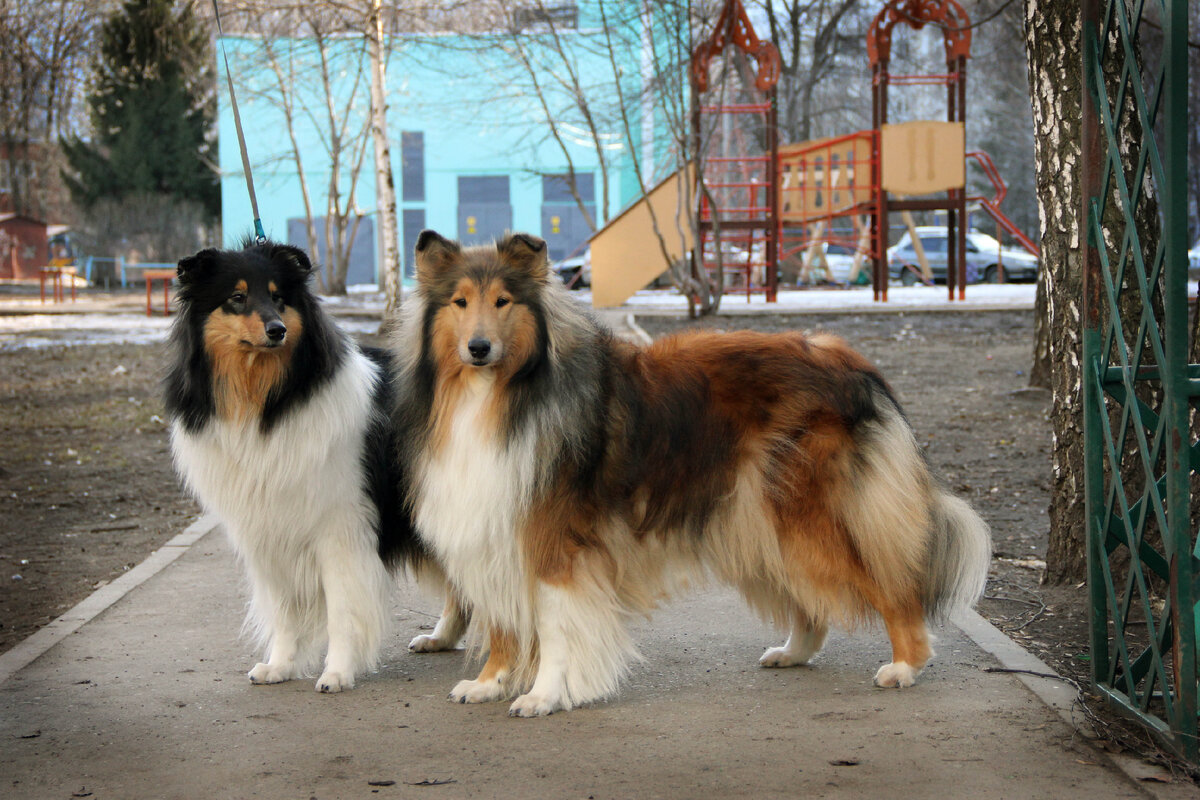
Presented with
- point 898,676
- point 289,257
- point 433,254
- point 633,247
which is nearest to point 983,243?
point 633,247

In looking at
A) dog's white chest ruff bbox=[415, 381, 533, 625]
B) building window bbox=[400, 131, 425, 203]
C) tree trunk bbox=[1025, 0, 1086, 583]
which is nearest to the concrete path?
dog's white chest ruff bbox=[415, 381, 533, 625]

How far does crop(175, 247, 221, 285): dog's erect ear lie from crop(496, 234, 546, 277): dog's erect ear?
1186mm

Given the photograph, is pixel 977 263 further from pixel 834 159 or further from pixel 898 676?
pixel 898 676

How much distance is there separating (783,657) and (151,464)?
23.0 feet

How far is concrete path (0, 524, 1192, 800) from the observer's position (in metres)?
3.70

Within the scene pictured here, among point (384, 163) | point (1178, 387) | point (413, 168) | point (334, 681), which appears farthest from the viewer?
point (413, 168)

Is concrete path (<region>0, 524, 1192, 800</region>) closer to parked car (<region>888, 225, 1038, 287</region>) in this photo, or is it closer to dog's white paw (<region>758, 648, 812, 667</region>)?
dog's white paw (<region>758, 648, 812, 667</region>)

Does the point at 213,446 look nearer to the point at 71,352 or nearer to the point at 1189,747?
the point at 1189,747

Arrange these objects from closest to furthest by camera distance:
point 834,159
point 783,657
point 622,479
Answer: point 622,479
point 783,657
point 834,159

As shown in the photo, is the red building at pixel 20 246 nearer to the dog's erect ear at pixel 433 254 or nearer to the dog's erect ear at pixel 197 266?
the dog's erect ear at pixel 197 266

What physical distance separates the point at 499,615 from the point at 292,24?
21397 mm

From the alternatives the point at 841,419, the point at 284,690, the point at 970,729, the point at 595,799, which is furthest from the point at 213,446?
the point at 970,729

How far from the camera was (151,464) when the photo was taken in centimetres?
1016

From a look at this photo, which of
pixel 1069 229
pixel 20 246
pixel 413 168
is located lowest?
pixel 1069 229
